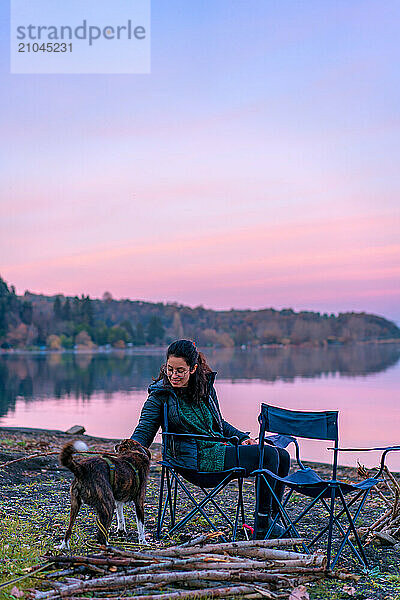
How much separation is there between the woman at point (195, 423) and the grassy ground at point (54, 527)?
58 cm

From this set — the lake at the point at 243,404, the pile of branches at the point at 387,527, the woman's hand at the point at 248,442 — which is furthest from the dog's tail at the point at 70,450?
the lake at the point at 243,404

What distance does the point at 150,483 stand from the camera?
7.15 m

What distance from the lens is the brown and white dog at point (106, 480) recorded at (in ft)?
13.6

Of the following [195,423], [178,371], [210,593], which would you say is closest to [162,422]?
[195,423]

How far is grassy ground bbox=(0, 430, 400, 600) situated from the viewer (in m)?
3.83

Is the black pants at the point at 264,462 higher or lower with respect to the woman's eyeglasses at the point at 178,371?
lower

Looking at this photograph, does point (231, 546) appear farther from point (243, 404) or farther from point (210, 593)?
point (243, 404)

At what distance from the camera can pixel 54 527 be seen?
495 centimetres

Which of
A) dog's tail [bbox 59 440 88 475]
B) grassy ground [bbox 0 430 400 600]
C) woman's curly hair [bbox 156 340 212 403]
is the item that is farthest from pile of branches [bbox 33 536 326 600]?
woman's curly hair [bbox 156 340 212 403]

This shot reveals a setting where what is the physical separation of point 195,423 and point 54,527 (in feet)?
4.16

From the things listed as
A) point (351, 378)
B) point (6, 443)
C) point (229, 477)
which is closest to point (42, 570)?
point (229, 477)

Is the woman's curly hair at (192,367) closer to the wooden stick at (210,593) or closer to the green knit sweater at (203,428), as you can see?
the green knit sweater at (203,428)

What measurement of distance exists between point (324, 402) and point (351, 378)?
14.9 metres

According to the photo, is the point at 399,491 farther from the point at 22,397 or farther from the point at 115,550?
the point at 22,397
